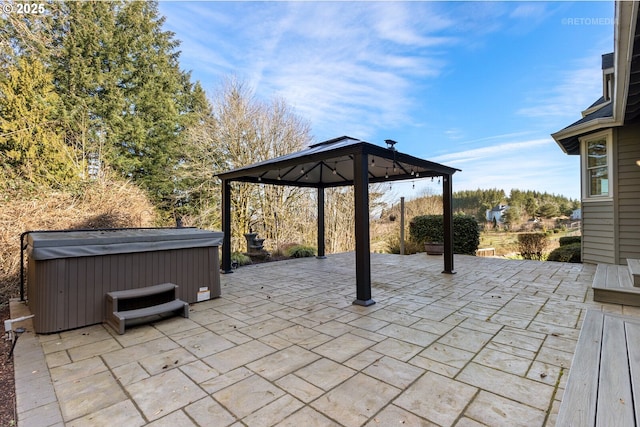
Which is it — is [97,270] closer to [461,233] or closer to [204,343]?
[204,343]

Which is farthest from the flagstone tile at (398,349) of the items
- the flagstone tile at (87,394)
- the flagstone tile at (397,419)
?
the flagstone tile at (87,394)

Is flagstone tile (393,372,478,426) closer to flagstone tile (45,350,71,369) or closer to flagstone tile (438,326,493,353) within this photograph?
flagstone tile (438,326,493,353)

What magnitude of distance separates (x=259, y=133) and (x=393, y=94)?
495cm

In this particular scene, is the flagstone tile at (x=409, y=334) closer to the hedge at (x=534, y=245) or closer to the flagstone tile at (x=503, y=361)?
the flagstone tile at (x=503, y=361)

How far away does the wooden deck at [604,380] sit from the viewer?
1.29 meters

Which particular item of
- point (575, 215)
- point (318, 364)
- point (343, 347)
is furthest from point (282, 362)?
point (575, 215)

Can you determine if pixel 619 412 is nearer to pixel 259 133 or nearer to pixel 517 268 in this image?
pixel 517 268

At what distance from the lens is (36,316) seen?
2861 millimetres

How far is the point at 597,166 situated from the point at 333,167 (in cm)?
572

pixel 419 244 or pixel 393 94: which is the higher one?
pixel 393 94

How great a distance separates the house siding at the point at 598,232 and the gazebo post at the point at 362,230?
18.3ft

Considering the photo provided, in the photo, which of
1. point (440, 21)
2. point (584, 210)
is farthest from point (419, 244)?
point (440, 21)

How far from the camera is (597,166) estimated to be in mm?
6316

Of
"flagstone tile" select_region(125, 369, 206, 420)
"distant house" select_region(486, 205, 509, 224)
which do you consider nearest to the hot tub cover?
"flagstone tile" select_region(125, 369, 206, 420)
